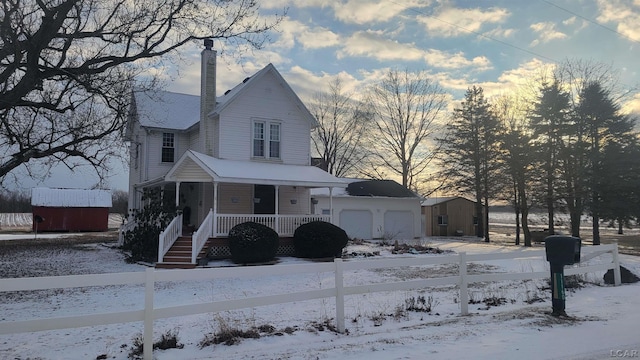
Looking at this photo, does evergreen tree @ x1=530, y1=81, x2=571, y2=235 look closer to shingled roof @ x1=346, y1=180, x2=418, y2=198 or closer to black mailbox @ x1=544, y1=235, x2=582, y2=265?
shingled roof @ x1=346, y1=180, x2=418, y2=198

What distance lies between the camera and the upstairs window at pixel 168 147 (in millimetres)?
22973

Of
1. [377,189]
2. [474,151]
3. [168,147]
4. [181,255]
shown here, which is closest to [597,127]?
[474,151]

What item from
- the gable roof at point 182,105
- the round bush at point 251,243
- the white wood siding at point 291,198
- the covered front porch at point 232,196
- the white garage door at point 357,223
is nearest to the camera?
the round bush at point 251,243

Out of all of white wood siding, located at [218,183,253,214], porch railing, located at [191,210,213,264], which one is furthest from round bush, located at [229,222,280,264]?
white wood siding, located at [218,183,253,214]

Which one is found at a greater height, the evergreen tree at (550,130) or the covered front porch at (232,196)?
the evergreen tree at (550,130)

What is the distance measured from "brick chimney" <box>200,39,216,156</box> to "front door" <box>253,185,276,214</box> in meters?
2.80

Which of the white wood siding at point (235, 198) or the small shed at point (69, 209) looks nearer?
the white wood siding at point (235, 198)

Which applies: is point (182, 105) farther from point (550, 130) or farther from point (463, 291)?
point (550, 130)

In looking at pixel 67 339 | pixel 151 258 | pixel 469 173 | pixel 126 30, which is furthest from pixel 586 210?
pixel 67 339

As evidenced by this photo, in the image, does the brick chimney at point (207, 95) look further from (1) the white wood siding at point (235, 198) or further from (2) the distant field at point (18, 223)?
(2) the distant field at point (18, 223)

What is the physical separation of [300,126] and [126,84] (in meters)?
8.16

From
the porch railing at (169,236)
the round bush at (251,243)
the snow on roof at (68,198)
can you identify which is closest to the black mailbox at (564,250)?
the round bush at (251,243)

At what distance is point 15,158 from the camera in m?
19.4

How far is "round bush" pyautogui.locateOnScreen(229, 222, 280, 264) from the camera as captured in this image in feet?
53.3
